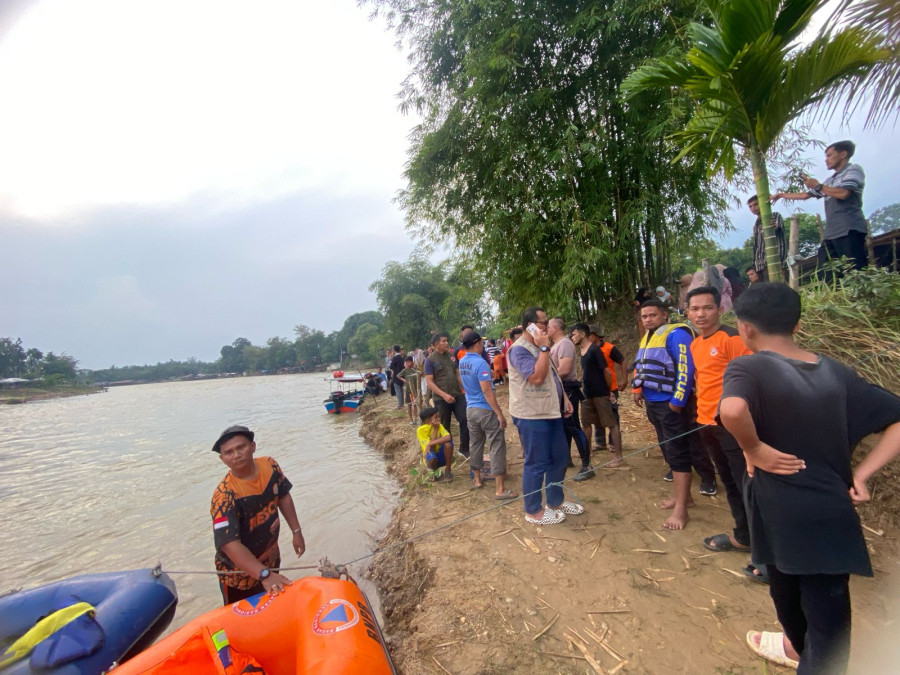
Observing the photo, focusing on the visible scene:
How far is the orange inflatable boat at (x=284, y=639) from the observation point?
1.78 metres

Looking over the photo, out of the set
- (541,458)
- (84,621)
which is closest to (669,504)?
(541,458)

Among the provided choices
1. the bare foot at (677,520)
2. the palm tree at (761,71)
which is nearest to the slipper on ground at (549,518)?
the bare foot at (677,520)

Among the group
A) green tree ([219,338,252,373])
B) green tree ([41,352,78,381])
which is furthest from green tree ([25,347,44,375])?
green tree ([219,338,252,373])

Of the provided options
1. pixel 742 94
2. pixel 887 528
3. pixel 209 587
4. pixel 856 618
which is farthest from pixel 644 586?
pixel 209 587

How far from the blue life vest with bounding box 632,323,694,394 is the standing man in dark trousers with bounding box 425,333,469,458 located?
9.05 ft

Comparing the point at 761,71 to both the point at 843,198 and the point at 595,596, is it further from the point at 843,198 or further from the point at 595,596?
the point at 595,596

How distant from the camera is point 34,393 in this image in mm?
58531

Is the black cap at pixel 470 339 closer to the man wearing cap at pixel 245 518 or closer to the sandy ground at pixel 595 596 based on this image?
the sandy ground at pixel 595 596

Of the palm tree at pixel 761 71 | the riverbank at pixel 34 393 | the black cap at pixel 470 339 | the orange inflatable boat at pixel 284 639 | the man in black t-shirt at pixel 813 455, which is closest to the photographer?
the man in black t-shirt at pixel 813 455

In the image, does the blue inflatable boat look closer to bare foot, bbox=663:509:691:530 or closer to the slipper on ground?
the slipper on ground

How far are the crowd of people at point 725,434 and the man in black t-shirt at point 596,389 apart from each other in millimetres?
17

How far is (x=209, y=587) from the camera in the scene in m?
4.49

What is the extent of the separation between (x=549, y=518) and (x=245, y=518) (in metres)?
2.57

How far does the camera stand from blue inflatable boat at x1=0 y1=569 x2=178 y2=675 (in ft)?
7.01
